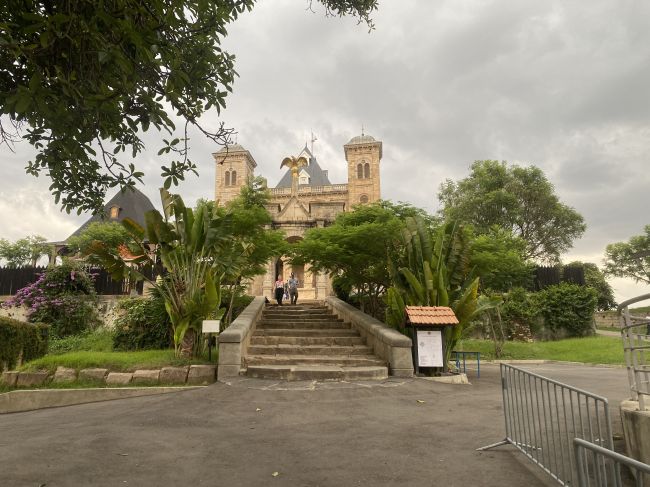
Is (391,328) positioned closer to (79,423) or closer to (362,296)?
(362,296)

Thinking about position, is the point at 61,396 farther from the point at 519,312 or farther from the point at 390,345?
the point at 519,312

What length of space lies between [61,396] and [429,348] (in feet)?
25.3

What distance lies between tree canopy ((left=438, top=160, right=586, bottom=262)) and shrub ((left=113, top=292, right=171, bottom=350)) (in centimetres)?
2509

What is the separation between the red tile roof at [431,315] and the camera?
8711 millimetres

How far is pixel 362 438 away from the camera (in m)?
4.81

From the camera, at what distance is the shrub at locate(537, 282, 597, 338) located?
19.7 metres

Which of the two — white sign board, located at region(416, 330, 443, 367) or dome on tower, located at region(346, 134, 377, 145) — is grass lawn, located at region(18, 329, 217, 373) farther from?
dome on tower, located at region(346, 134, 377, 145)

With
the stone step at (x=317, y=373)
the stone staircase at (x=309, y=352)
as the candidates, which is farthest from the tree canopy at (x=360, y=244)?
the stone step at (x=317, y=373)

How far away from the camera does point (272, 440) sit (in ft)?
15.7

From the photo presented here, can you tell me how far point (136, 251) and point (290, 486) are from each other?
25.8ft

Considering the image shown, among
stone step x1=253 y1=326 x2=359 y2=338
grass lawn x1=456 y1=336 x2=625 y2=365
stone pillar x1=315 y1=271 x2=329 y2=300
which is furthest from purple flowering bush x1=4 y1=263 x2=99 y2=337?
grass lawn x1=456 y1=336 x2=625 y2=365

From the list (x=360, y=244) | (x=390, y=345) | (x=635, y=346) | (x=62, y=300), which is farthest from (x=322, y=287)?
(x=635, y=346)

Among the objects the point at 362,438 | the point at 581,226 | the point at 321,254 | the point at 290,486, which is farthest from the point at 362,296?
the point at 581,226

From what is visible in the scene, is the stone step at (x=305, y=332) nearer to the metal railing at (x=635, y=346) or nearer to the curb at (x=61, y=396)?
the curb at (x=61, y=396)
